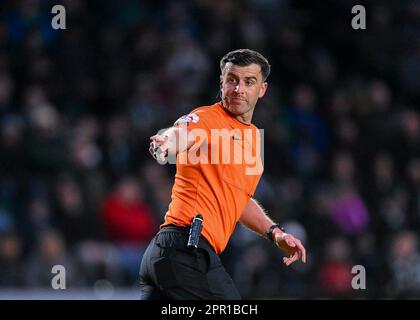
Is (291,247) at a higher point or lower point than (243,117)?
lower

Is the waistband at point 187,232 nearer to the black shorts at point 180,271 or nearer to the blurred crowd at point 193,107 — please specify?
the black shorts at point 180,271

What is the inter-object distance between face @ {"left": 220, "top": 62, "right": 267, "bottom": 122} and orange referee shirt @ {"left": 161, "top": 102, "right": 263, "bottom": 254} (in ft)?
0.32

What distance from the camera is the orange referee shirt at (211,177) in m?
5.14

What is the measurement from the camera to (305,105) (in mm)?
11609

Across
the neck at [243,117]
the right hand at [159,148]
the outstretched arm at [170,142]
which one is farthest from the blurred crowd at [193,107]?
the right hand at [159,148]

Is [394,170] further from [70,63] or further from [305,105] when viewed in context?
[70,63]

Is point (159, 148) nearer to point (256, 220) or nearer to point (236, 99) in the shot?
point (236, 99)

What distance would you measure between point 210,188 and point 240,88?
0.64 m

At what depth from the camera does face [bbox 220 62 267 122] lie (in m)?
5.41

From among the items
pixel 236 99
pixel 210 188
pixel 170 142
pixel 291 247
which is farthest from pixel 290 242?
pixel 170 142

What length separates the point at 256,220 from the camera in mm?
5742

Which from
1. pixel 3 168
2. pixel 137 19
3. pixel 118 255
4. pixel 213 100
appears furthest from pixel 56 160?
pixel 137 19

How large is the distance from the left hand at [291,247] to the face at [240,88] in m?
0.73
